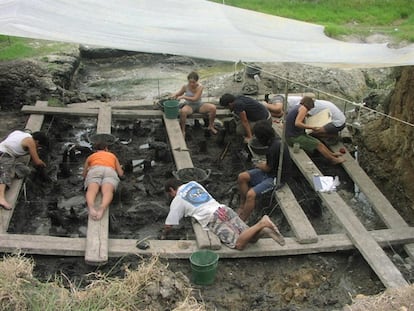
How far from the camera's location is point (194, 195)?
5773 millimetres

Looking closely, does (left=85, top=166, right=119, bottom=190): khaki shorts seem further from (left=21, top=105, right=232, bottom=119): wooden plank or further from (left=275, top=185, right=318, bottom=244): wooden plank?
(left=21, top=105, right=232, bottom=119): wooden plank

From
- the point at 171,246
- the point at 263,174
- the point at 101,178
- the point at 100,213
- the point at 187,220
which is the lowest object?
the point at 187,220

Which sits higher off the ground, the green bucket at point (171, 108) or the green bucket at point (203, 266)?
the green bucket at point (171, 108)

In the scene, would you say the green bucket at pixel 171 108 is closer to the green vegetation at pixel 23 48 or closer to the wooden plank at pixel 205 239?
the wooden plank at pixel 205 239

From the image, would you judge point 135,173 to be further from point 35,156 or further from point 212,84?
point 212,84

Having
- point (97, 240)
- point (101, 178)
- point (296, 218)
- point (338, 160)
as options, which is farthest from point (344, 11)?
point (97, 240)

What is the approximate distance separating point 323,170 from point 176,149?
7.17 ft

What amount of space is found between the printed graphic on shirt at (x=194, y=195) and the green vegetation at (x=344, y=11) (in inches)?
159

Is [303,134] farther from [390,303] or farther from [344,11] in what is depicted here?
[390,303]

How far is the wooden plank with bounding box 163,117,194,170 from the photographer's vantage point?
7184mm

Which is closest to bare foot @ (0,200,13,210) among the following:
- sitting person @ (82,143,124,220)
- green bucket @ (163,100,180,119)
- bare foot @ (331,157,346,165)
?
sitting person @ (82,143,124,220)

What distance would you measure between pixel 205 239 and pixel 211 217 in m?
0.25

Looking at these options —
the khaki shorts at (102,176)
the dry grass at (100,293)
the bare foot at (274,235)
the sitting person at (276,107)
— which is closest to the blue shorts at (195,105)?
the sitting person at (276,107)

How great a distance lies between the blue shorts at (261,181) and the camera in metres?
6.38
